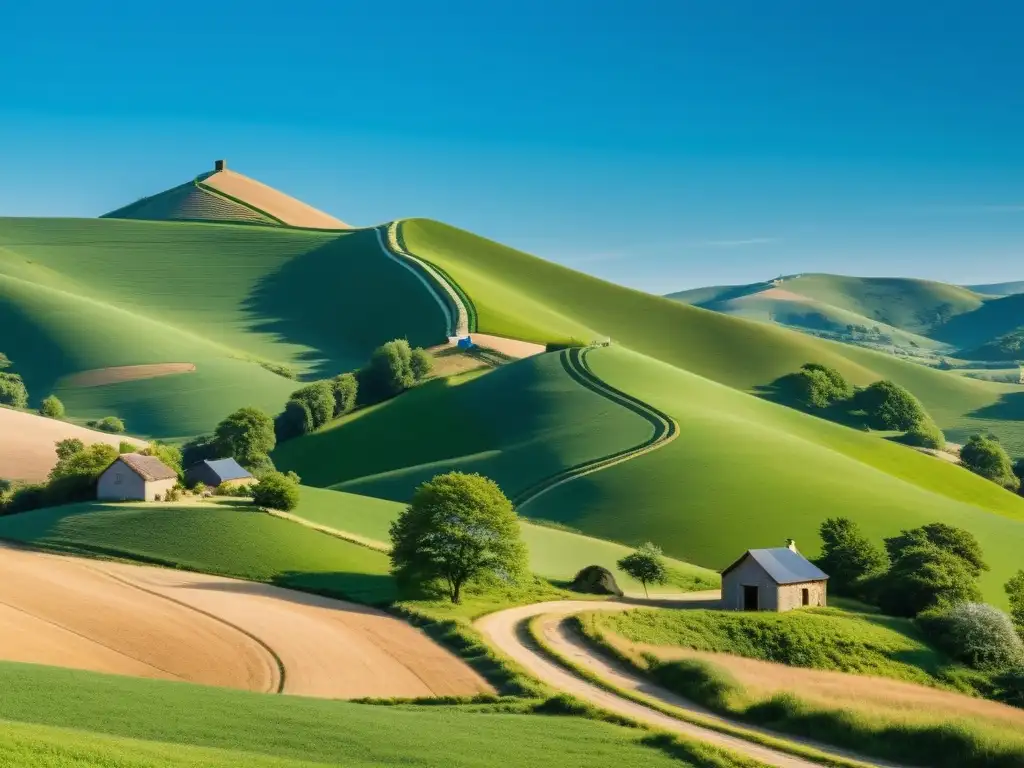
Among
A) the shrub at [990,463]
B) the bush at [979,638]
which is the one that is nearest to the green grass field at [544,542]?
the bush at [979,638]

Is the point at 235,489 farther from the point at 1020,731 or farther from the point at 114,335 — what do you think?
the point at 114,335

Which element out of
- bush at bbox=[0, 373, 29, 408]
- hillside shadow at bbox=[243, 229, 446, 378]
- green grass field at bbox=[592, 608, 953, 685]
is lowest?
green grass field at bbox=[592, 608, 953, 685]

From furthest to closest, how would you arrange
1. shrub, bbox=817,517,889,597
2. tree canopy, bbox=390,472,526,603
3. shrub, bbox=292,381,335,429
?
shrub, bbox=292,381,335,429
shrub, bbox=817,517,889,597
tree canopy, bbox=390,472,526,603

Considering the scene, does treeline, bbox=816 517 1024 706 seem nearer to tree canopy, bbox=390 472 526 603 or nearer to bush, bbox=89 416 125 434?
tree canopy, bbox=390 472 526 603

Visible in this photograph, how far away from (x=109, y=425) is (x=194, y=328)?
5765 centimetres

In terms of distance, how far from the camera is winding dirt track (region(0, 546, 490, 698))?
132 feet

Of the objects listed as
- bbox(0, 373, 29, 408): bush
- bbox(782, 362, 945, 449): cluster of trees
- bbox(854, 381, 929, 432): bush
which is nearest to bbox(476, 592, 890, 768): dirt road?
bbox(782, 362, 945, 449): cluster of trees

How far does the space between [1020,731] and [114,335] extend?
441ft

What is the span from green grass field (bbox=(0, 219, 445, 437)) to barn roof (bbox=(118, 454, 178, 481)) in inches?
2041

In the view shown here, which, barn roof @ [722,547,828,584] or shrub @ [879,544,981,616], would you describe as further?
shrub @ [879,544,981,616]

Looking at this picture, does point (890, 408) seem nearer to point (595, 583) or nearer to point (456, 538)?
point (595, 583)

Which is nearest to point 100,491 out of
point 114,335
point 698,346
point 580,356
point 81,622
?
point 81,622

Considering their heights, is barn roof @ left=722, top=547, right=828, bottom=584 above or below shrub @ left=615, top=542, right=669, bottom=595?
above

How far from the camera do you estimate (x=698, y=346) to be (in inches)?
7259
